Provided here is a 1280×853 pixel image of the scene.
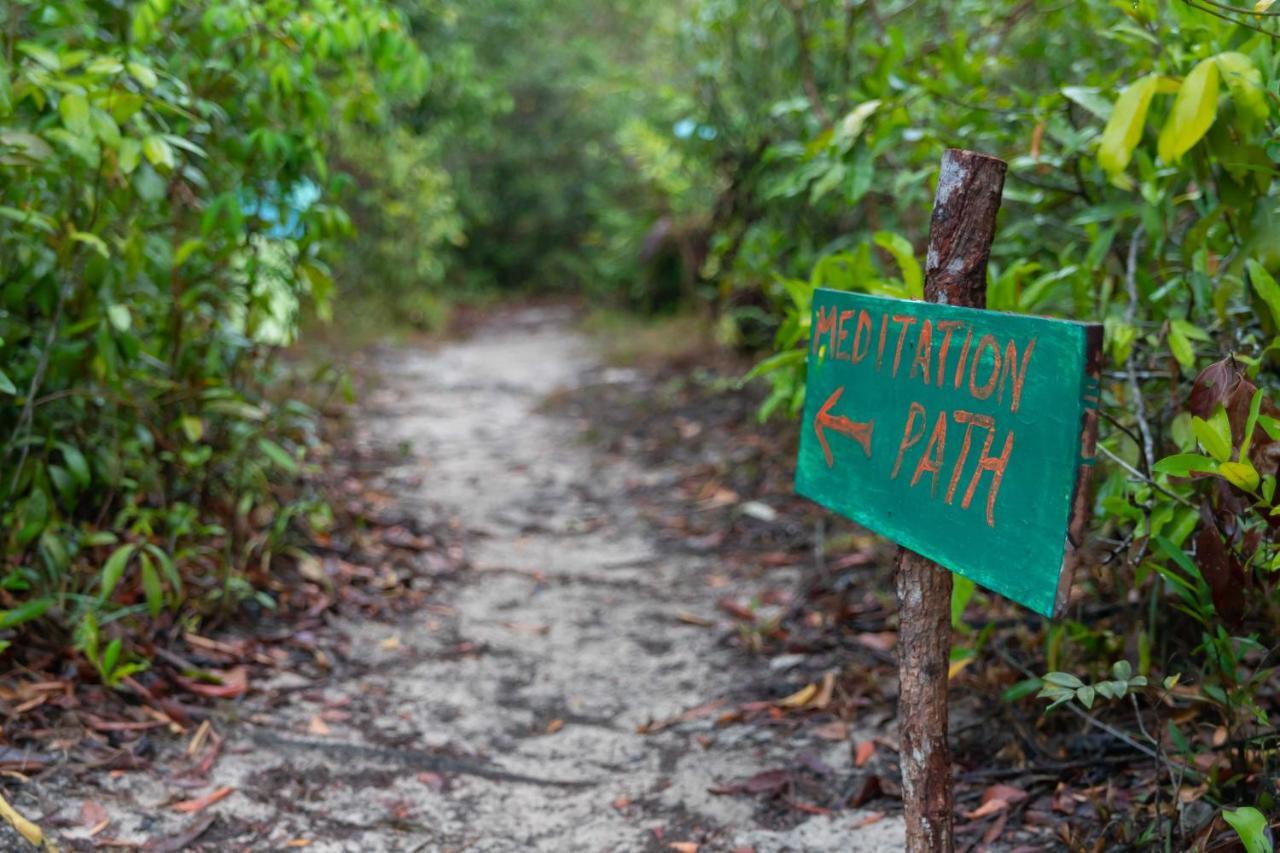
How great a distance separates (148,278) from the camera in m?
3.37

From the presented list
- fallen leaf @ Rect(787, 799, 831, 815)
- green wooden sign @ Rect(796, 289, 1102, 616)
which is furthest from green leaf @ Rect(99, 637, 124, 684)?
green wooden sign @ Rect(796, 289, 1102, 616)

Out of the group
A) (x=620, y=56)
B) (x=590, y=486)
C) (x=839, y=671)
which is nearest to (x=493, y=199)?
(x=620, y=56)

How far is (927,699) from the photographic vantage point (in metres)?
1.90

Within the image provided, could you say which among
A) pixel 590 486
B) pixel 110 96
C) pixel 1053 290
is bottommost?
pixel 590 486

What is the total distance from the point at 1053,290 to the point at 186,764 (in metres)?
2.30

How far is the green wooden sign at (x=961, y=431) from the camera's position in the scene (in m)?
1.53

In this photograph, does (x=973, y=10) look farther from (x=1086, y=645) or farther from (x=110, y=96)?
(x=110, y=96)

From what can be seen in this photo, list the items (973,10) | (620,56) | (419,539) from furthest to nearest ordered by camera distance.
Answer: (620,56) < (419,539) < (973,10)

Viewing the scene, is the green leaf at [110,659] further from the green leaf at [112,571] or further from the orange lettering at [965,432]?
the orange lettering at [965,432]

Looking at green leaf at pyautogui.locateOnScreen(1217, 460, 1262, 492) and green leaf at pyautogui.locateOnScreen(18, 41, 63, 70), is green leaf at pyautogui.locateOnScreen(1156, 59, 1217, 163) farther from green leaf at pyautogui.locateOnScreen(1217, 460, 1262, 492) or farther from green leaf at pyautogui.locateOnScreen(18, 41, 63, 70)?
green leaf at pyautogui.locateOnScreen(18, 41, 63, 70)

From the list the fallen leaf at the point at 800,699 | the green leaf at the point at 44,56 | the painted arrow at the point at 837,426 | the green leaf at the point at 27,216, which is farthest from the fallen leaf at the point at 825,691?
the green leaf at the point at 44,56

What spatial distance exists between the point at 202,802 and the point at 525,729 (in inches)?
34.8

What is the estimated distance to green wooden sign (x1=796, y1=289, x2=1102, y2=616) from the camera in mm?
1528

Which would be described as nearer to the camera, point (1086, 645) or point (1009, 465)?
point (1009, 465)
